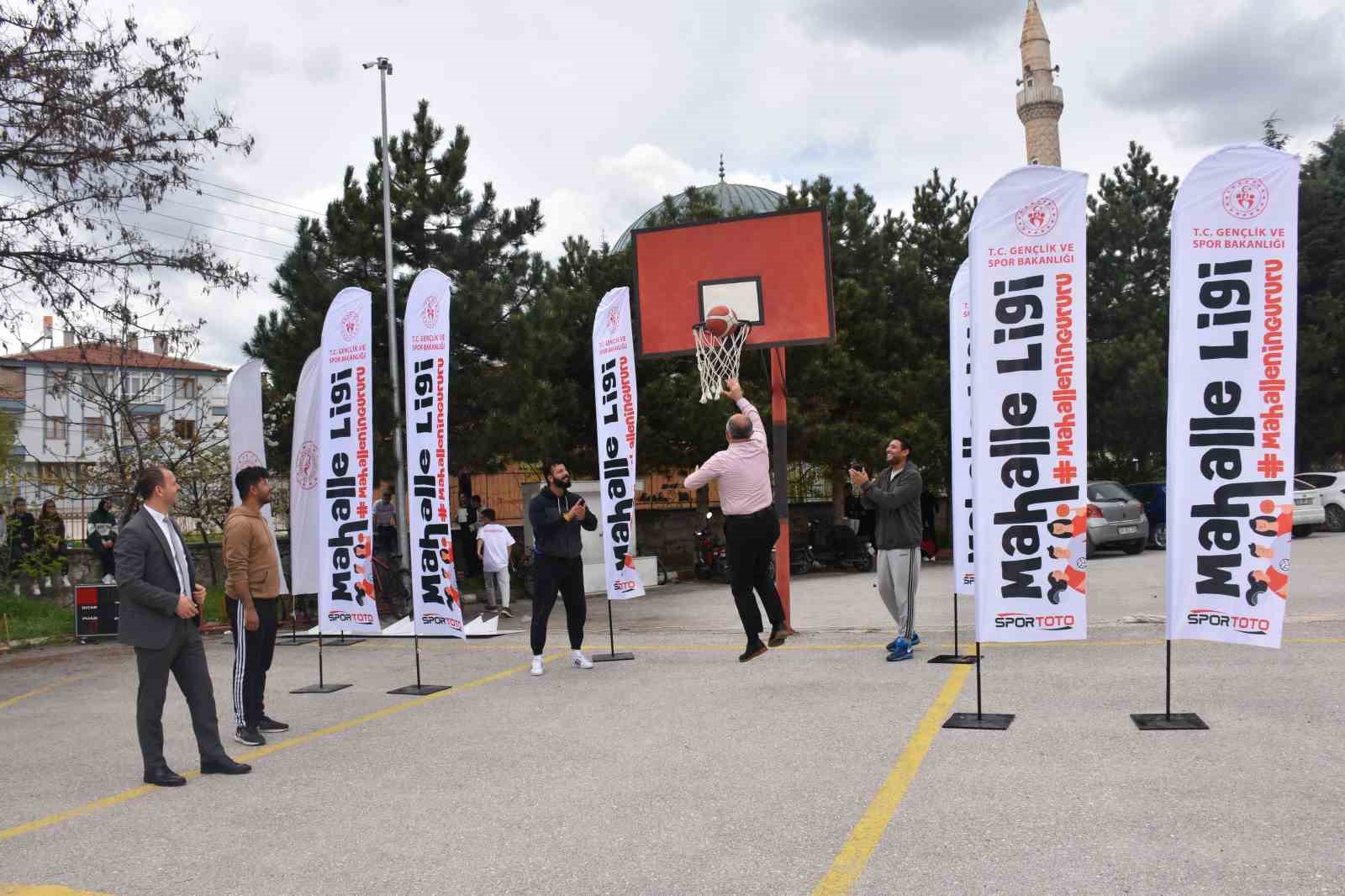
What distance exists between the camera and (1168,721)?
652 cm

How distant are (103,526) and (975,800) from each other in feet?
56.6

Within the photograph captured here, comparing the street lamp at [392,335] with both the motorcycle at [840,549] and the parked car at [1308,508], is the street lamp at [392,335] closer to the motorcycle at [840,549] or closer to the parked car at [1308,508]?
the motorcycle at [840,549]

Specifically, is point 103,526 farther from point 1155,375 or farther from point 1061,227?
point 1155,375

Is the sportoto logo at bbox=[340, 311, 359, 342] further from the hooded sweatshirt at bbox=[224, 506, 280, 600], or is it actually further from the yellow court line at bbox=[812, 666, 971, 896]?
the yellow court line at bbox=[812, 666, 971, 896]

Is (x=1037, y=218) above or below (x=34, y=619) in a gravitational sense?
above

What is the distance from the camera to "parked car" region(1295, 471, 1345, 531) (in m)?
24.7

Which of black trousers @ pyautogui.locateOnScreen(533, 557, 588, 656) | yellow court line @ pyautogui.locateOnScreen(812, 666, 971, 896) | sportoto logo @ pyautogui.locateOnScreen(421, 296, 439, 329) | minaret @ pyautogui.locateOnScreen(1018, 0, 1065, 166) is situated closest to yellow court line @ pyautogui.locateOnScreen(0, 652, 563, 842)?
black trousers @ pyautogui.locateOnScreen(533, 557, 588, 656)

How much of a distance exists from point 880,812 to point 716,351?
7.78 m

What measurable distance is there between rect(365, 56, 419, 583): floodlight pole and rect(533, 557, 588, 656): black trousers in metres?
8.83

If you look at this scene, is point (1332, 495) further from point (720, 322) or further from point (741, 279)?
point (720, 322)

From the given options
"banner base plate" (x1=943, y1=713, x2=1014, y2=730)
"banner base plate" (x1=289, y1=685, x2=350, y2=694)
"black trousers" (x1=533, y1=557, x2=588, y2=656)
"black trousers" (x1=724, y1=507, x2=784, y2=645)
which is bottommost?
"banner base plate" (x1=289, y1=685, x2=350, y2=694)

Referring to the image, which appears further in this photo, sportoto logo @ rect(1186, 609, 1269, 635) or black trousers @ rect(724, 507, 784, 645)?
black trousers @ rect(724, 507, 784, 645)

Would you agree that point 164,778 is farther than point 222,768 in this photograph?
No

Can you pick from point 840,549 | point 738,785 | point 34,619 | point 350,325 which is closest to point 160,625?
point 738,785
